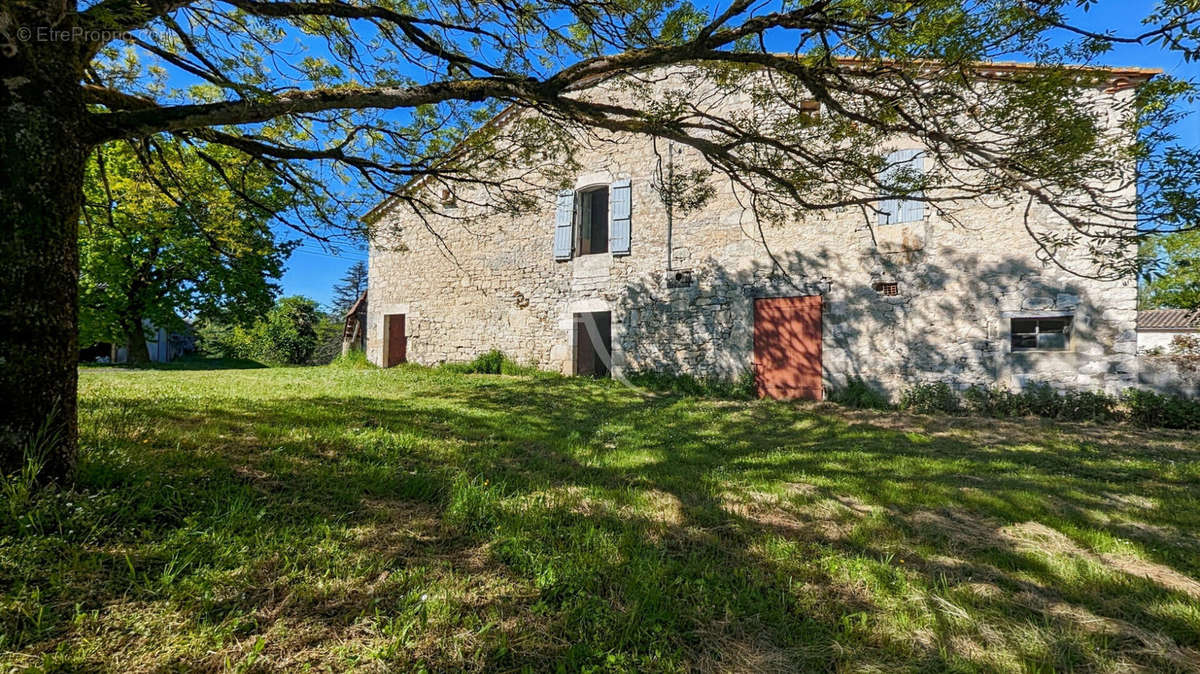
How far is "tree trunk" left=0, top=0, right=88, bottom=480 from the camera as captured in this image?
72.5 inches

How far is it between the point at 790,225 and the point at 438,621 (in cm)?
833

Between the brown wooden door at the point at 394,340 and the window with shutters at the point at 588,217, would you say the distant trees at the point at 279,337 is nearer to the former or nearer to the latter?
the brown wooden door at the point at 394,340

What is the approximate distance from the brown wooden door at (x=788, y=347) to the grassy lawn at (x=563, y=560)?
404cm

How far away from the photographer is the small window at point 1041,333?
21.6 feet

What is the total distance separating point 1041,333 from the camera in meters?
6.70

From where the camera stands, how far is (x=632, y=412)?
6.40 m

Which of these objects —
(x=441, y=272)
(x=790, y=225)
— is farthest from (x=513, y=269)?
(x=790, y=225)

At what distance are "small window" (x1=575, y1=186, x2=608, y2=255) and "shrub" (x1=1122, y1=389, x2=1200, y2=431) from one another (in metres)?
9.16

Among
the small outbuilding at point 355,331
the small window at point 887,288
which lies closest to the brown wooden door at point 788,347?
the small window at point 887,288

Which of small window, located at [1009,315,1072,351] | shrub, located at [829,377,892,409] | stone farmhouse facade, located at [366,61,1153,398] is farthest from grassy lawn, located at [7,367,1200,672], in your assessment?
small window, located at [1009,315,1072,351]

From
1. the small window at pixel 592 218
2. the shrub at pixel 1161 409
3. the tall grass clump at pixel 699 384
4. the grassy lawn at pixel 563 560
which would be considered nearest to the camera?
the grassy lawn at pixel 563 560

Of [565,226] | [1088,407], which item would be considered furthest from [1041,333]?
[565,226]

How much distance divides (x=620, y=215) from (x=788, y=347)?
444cm

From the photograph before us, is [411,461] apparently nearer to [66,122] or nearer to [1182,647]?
[66,122]
